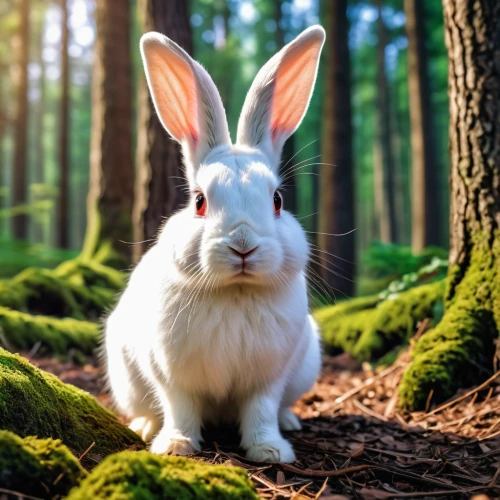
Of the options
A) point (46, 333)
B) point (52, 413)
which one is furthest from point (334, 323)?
point (52, 413)

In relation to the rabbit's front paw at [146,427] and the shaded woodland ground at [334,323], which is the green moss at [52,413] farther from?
the rabbit's front paw at [146,427]

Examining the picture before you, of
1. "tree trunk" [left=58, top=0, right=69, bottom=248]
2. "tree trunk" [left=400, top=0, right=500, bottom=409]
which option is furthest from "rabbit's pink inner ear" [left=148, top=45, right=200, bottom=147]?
"tree trunk" [left=58, top=0, right=69, bottom=248]

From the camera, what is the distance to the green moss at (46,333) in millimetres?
5285

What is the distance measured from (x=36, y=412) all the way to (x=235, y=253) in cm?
113

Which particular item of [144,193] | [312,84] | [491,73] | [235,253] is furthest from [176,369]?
[144,193]

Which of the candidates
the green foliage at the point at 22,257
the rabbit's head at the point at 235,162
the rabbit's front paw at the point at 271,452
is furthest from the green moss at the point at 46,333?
the green foliage at the point at 22,257

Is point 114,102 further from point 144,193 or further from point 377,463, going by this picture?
point 377,463

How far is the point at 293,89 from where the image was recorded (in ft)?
11.1

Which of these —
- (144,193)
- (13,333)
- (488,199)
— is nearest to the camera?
(488,199)

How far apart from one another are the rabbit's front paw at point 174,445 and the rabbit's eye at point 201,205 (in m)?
1.16

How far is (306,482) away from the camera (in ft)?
8.27

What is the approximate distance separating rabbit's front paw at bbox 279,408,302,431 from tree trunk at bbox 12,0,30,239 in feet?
52.1

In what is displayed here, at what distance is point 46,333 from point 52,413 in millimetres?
3175

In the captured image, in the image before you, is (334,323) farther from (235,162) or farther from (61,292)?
(235,162)
